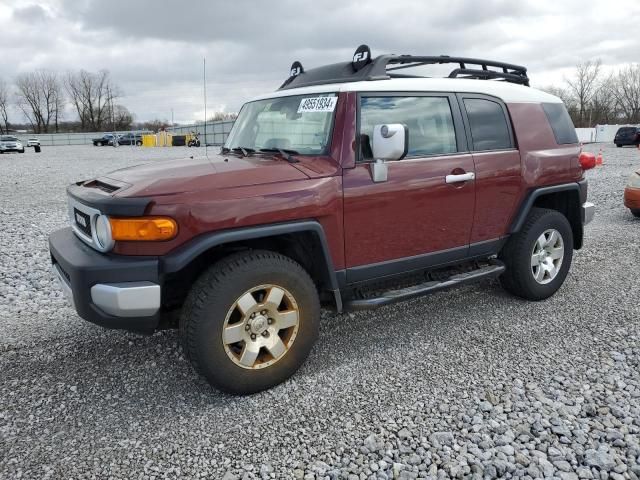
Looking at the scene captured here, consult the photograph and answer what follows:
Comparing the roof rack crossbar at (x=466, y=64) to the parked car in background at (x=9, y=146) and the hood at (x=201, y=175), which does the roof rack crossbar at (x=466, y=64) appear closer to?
the hood at (x=201, y=175)

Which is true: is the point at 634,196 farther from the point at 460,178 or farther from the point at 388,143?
the point at 388,143

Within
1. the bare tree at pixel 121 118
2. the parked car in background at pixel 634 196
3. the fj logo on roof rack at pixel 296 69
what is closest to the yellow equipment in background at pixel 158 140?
the bare tree at pixel 121 118

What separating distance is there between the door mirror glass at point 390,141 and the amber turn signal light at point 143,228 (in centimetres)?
139

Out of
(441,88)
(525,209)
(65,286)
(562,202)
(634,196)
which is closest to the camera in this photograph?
(65,286)

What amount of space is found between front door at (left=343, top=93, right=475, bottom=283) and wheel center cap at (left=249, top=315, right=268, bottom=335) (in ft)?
2.39

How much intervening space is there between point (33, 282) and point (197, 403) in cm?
327

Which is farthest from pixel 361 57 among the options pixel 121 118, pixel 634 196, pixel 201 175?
pixel 121 118

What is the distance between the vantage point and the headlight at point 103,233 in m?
2.85

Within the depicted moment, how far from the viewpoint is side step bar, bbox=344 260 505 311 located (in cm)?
354

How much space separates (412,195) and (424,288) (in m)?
0.73

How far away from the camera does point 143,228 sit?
2.81 meters

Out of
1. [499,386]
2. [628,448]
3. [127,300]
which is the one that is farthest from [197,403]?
[628,448]

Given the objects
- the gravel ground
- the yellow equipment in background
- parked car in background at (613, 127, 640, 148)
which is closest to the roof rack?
the gravel ground

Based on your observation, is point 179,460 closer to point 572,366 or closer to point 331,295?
point 331,295
